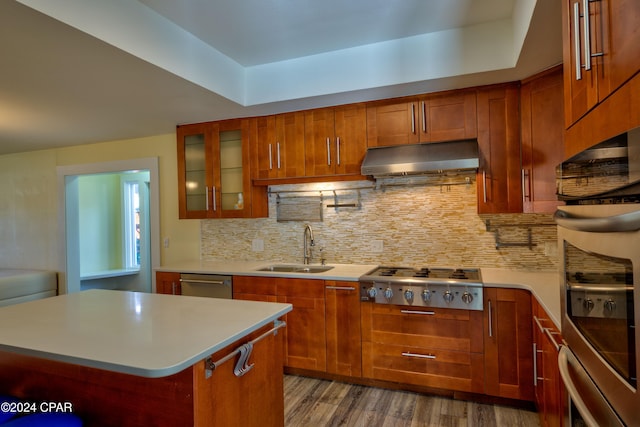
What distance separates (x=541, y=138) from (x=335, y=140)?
1.52 meters

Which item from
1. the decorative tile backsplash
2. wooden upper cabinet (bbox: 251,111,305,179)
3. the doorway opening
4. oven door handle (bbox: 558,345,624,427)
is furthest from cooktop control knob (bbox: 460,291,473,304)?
the doorway opening

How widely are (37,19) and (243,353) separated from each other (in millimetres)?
1746

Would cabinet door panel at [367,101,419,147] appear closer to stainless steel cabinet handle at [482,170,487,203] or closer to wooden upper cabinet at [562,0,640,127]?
stainless steel cabinet handle at [482,170,487,203]

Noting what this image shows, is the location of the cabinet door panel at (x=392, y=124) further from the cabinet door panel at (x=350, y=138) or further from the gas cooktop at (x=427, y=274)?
the gas cooktop at (x=427, y=274)

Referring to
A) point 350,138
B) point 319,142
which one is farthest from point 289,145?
point 350,138

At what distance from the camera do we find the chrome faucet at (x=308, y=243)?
11.6 feet

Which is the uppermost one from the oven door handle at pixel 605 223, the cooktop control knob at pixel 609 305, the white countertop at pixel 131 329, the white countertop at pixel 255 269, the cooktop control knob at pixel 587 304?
the oven door handle at pixel 605 223

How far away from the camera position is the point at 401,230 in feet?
10.6

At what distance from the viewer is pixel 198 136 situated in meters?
3.72

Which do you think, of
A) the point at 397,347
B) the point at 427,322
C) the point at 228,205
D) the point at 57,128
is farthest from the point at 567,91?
the point at 57,128

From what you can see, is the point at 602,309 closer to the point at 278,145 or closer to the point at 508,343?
the point at 508,343

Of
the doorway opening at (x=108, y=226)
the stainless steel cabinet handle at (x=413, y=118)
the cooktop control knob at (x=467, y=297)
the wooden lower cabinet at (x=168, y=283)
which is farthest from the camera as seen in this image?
the doorway opening at (x=108, y=226)

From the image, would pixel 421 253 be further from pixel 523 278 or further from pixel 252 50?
pixel 252 50

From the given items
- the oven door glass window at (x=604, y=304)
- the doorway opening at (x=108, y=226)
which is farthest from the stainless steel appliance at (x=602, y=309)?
the doorway opening at (x=108, y=226)
